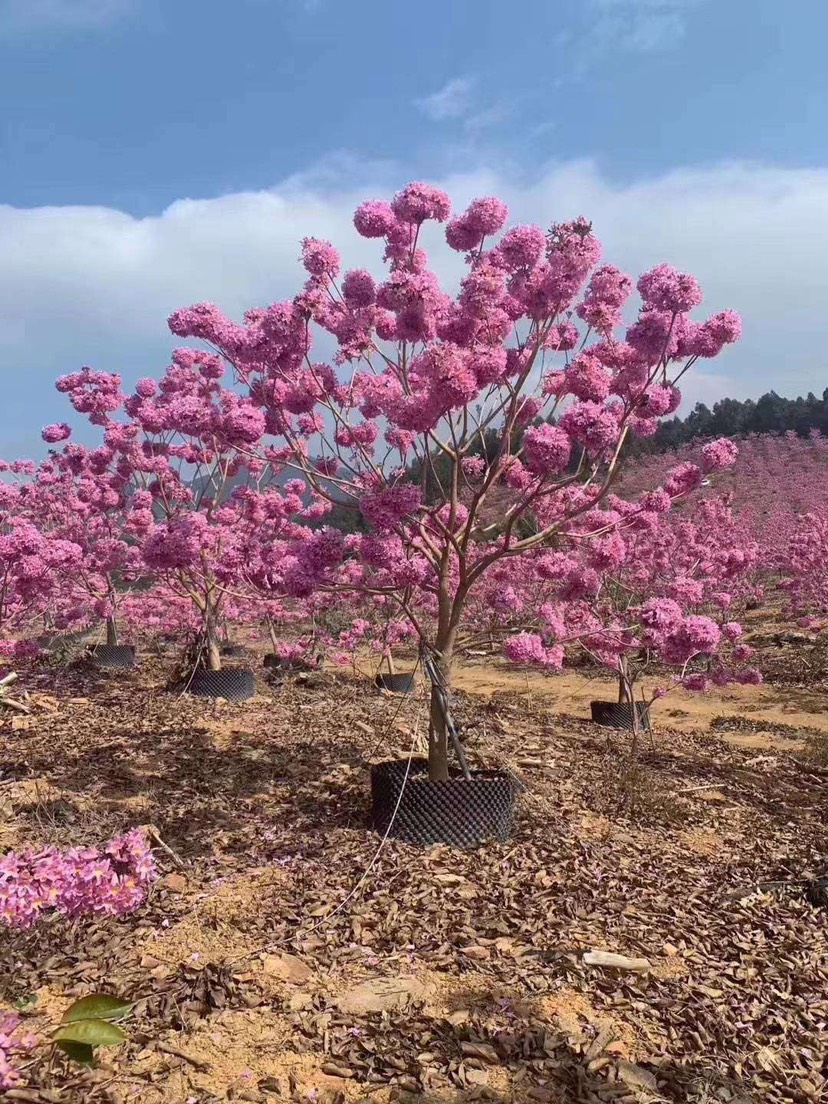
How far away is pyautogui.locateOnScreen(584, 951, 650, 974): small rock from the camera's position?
149 inches

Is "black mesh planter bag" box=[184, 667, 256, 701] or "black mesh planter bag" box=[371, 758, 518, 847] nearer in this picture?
"black mesh planter bag" box=[371, 758, 518, 847]

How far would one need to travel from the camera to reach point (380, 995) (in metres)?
3.48

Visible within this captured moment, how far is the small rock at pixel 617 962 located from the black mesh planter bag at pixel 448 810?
4.41 feet

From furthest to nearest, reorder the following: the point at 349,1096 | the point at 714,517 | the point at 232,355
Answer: the point at 714,517
the point at 232,355
the point at 349,1096

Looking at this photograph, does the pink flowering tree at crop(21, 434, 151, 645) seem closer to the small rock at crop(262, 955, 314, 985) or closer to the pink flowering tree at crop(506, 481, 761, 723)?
the pink flowering tree at crop(506, 481, 761, 723)

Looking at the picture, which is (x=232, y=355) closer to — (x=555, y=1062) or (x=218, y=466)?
(x=555, y=1062)

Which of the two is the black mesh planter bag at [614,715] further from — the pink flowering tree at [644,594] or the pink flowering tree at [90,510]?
the pink flowering tree at [90,510]

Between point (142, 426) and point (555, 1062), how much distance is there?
376 inches

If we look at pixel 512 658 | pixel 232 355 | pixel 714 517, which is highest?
pixel 232 355

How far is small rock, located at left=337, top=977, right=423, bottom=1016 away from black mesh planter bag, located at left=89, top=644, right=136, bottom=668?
37.4 ft

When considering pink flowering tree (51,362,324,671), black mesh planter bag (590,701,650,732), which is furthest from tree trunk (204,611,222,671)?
black mesh planter bag (590,701,650,732)

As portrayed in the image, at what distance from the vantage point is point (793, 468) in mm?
39375

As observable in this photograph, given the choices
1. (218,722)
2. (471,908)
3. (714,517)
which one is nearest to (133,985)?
(471,908)

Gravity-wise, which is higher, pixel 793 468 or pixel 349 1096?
pixel 793 468
